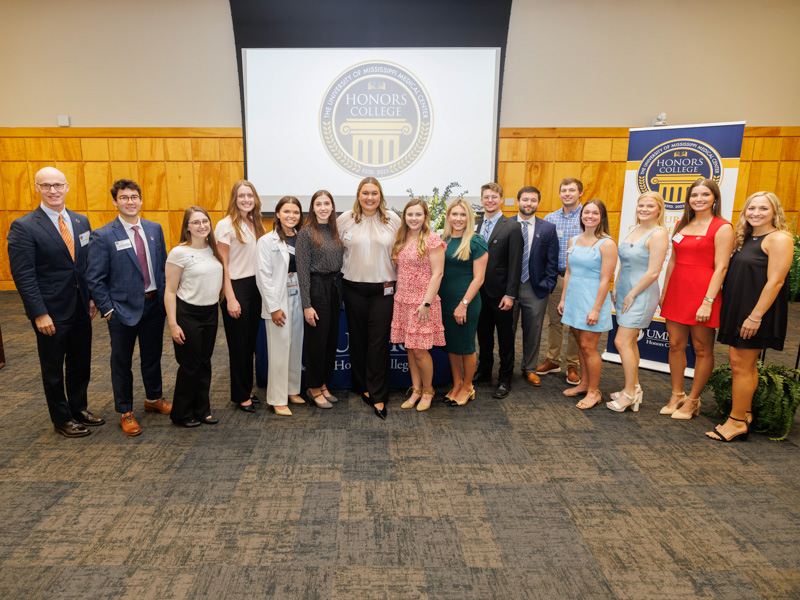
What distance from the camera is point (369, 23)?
6.29 metres

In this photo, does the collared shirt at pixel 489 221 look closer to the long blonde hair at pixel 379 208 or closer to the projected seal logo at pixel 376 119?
the long blonde hair at pixel 379 208

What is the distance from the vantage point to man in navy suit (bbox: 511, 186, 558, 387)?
3.67 metres

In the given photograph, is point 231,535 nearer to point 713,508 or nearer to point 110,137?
point 713,508

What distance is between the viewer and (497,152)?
686cm

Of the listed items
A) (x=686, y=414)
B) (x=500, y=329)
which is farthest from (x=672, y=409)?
(x=500, y=329)

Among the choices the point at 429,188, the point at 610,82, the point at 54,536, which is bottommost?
the point at 54,536

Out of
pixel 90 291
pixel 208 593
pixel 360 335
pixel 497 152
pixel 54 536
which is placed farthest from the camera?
pixel 497 152

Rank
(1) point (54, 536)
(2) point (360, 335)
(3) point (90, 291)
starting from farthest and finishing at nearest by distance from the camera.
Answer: (2) point (360, 335) → (3) point (90, 291) → (1) point (54, 536)

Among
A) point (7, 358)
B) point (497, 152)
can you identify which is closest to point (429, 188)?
point (497, 152)

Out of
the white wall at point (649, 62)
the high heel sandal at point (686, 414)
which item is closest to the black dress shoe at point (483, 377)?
the high heel sandal at point (686, 414)

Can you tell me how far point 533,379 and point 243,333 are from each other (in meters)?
2.22

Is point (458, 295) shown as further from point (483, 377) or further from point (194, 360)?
point (194, 360)

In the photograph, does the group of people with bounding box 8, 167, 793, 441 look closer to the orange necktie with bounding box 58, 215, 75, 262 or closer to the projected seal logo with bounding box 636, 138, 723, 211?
the orange necktie with bounding box 58, 215, 75, 262

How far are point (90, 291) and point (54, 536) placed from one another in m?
1.33
